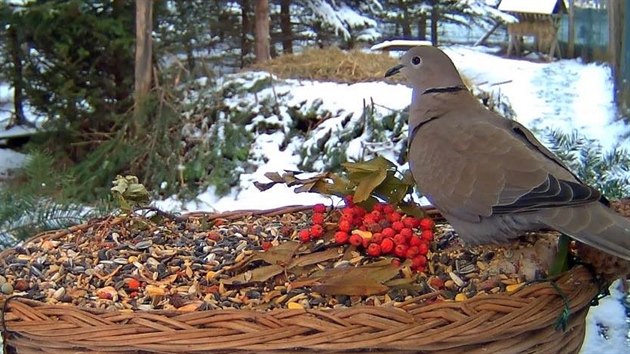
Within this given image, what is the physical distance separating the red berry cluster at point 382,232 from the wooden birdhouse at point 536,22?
1499mm

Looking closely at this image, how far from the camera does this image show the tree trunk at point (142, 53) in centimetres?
183

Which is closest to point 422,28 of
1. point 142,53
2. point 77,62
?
point 142,53

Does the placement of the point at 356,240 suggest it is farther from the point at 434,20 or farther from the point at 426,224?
the point at 434,20

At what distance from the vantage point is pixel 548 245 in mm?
529

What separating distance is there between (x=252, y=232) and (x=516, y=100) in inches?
55.0

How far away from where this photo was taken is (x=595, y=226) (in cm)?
46

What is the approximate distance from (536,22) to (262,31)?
757mm

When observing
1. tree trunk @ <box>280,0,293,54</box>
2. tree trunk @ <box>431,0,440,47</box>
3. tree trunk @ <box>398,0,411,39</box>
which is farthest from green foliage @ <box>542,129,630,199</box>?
tree trunk @ <box>280,0,293,54</box>

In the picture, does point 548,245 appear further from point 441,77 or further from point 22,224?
point 22,224

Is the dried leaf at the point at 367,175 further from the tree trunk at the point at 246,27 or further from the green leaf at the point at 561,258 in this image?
the tree trunk at the point at 246,27

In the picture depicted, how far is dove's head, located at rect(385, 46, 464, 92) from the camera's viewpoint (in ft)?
1.97

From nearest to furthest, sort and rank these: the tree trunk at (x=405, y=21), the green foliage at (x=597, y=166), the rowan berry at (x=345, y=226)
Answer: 1. the rowan berry at (x=345, y=226)
2. the green foliage at (x=597, y=166)
3. the tree trunk at (x=405, y=21)

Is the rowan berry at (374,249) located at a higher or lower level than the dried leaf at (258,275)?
higher

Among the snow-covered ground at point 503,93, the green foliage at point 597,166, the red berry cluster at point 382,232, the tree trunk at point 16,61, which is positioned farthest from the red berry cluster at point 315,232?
the tree trunk at point 16,61
